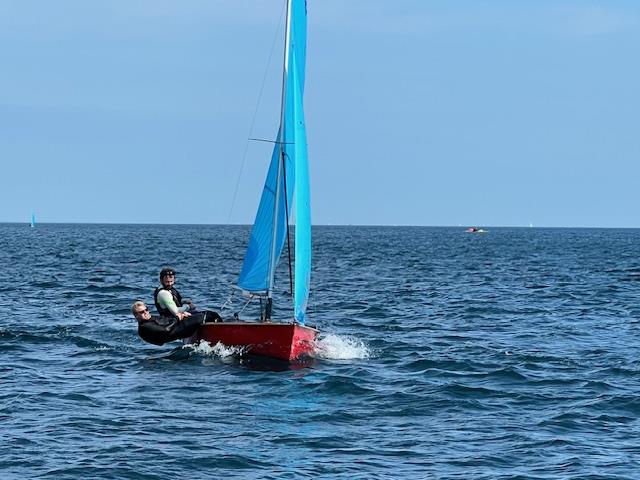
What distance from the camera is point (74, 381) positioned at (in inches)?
863

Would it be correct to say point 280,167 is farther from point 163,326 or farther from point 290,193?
point 163,326

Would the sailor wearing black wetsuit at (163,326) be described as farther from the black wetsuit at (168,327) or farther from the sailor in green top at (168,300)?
the sailor in green top at (168,300)

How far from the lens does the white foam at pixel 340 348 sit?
25.6 m

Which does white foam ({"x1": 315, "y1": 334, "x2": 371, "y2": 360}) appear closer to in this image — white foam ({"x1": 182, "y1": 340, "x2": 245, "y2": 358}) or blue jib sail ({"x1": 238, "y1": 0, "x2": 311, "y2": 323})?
blue jib sail ({"x1": 238, "y1": 0, "x2": 311, "y2": 323})

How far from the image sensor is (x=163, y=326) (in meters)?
24.3

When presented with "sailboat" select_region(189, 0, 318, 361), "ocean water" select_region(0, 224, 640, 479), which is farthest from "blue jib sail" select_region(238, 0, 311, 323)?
"ocean water" select_region(0, 224, 640, 479)

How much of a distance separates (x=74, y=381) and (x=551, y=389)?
367 inches

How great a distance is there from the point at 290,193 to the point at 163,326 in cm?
405

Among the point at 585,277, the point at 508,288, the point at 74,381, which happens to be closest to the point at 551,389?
the point at 74,381

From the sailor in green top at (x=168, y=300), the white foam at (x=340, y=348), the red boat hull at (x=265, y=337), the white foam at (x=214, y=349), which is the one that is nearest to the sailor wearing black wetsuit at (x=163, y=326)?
the sailor in green top at (x=168, y=300)

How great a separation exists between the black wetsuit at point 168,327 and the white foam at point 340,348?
9.32 ft

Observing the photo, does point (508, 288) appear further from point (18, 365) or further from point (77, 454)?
A: point (77, 454)

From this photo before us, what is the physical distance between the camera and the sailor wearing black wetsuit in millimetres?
24203

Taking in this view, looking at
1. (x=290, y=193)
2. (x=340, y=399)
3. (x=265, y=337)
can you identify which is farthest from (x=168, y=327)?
(x=340, y=399)
